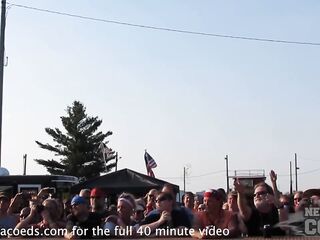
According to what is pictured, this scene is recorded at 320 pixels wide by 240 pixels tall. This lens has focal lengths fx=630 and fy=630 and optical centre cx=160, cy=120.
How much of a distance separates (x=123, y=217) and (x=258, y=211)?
146 centimetres

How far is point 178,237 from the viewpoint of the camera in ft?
18.7

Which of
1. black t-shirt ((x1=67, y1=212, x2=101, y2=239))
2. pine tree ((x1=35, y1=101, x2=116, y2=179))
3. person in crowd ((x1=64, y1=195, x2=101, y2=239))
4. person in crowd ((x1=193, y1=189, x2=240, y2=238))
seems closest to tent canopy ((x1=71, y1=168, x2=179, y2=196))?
person in crowd ((x1=64, y1=195, x2=101, y2=239))

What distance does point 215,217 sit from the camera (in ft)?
20.5

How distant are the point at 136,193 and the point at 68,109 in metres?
50.4

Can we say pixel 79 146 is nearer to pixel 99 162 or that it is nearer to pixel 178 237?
pixel 99 162

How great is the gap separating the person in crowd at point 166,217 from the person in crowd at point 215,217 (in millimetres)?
154

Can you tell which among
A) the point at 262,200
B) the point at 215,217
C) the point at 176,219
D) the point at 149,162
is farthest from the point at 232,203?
the point at 149,162

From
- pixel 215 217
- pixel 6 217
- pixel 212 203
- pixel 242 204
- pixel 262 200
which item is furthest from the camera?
pixel 6 217

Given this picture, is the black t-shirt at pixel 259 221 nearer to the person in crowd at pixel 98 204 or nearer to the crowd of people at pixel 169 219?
the crowd of people at pixel 169 219

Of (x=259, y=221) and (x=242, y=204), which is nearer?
(x=259, y=221)

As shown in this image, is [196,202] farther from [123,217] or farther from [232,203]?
[123,217]

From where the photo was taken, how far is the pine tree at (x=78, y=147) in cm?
6425

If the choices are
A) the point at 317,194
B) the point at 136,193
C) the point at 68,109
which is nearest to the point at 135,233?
the point at 317,194

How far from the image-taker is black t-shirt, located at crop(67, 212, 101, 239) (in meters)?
6.12
